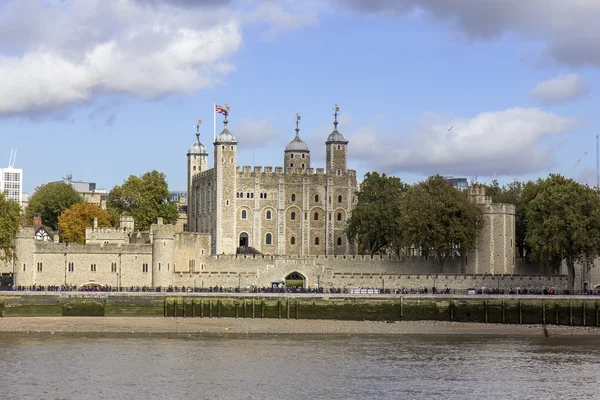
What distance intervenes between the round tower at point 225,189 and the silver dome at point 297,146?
381 inches

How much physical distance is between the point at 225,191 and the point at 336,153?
39.0 ft

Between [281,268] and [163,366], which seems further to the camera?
[281,268]

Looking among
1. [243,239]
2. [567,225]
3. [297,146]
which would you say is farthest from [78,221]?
[567,225]

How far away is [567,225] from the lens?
83.5m

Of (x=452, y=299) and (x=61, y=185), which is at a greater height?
(x=61, y=185)

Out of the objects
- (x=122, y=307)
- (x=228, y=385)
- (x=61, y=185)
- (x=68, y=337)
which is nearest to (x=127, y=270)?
(x=122, y=307)

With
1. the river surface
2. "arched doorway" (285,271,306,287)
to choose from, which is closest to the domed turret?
"arched doorway" (285,271,306,287)

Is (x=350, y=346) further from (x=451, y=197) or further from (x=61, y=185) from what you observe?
(x=61, y=185)

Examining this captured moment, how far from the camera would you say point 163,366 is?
57.5 m

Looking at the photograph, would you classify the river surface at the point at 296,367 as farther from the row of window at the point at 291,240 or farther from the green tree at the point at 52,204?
the green tree at the point at 52,204

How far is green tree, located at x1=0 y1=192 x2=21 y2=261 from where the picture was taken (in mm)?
87562

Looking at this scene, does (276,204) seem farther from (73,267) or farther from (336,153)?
(73,267)

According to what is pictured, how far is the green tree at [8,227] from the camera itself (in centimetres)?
8756

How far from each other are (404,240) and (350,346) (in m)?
28.0
